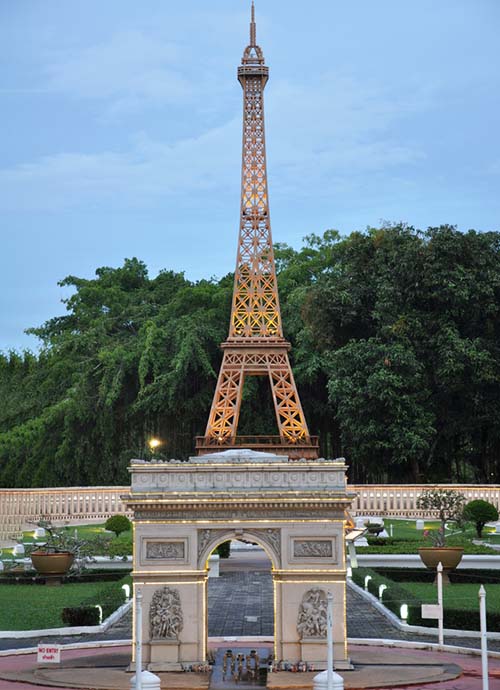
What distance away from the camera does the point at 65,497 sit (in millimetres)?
57156

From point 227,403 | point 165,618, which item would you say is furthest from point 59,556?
point 227,403

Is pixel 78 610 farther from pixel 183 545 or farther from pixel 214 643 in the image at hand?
pixel 183 545

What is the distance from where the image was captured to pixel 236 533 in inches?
946

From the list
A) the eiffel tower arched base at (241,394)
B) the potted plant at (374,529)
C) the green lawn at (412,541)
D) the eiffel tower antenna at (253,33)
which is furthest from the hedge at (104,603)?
the eiffel tower antenna at (253,33)

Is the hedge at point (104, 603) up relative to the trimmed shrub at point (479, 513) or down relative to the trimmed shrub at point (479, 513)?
down

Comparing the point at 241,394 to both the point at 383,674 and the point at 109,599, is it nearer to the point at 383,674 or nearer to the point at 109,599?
the point at 109,599

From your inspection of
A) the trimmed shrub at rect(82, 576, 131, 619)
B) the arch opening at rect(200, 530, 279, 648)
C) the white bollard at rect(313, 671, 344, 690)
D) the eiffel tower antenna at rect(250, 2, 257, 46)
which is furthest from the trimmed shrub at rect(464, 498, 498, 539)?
the eiffel tower antenna at rect(250, 2, 257, 46)

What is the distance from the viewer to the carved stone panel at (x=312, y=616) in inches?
925

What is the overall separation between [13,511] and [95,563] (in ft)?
50.0

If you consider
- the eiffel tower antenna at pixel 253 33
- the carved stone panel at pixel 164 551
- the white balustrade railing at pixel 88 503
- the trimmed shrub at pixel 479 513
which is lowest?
the carved stone panel at pixel 164 551

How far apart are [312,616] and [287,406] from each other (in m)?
37.8

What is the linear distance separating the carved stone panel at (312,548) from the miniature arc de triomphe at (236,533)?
0.07ft

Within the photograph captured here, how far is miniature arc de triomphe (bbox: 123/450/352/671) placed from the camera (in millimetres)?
23656

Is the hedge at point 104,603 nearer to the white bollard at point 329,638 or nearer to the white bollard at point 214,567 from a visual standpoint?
the white bollard at point 214,567
